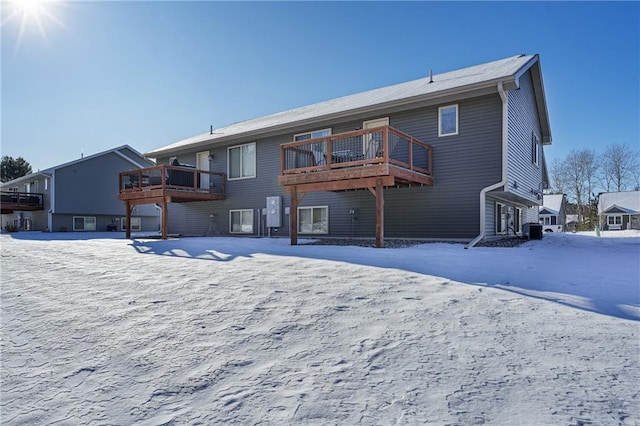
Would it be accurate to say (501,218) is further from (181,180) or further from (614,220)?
(614,220)

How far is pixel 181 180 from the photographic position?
14.6m

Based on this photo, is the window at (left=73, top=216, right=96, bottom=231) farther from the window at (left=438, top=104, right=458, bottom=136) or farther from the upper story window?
the window at (left=438, top=104, right=458, bottom=136)

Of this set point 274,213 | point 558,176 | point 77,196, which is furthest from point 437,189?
point 558,176

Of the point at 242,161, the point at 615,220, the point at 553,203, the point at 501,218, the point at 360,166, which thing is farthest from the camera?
the point at 553,203

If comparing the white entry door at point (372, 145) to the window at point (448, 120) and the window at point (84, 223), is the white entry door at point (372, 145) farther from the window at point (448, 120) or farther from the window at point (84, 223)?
the window at point (84, 223)

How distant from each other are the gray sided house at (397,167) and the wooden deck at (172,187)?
0.05 meters

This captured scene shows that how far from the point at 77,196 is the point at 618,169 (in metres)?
49.1

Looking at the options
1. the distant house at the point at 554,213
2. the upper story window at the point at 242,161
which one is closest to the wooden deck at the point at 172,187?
the upper story window at the point at 242,161

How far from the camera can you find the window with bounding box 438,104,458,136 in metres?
10.5

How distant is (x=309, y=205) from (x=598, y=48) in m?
12.0

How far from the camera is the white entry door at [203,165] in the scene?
51.5 feet

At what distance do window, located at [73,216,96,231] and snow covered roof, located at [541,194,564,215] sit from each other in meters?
38.2

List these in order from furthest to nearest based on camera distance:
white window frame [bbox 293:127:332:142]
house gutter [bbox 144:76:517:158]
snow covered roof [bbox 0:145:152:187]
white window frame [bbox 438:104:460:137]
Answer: snow covered roof [bbox 0:145:152:187], white window frame [bbox 293:127:332:142], white window frame [bbox 438:104:460:137], house gutter [bbox 144:76:517:158]

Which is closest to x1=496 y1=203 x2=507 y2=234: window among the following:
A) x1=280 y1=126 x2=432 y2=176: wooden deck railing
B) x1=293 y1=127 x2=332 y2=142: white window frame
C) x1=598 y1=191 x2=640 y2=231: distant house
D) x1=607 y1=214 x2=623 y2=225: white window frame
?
x1=280 y1=126 x2=432 y2=176: wooden deck railing
